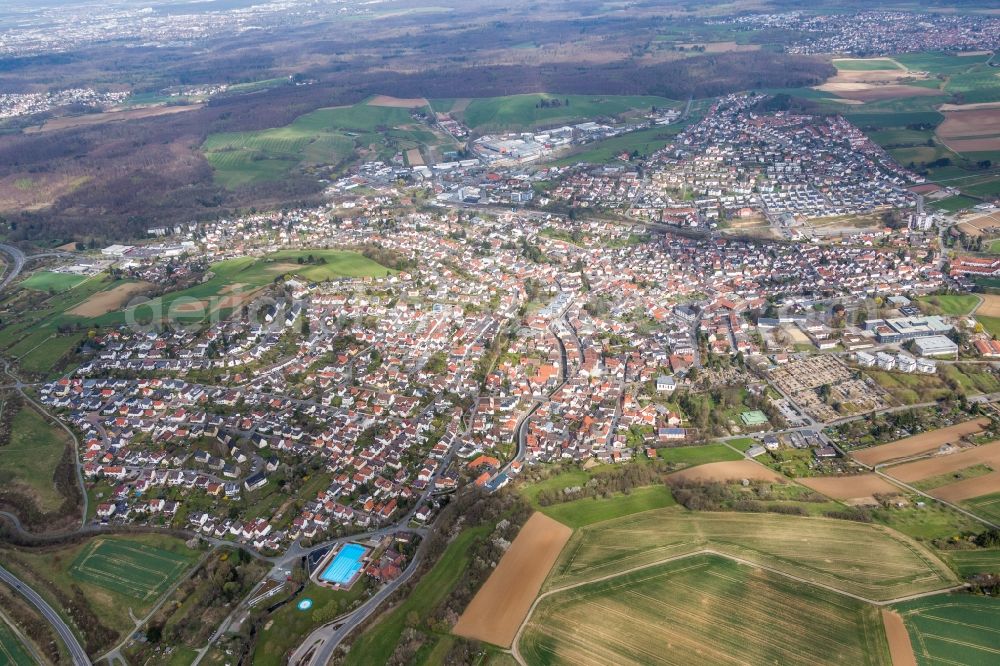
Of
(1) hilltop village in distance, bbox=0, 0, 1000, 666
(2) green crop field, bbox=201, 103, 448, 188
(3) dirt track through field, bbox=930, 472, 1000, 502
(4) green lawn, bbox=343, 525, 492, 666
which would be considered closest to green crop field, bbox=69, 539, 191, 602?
(1) hilltop village in distance, bbox=0, 0, 1000, 666

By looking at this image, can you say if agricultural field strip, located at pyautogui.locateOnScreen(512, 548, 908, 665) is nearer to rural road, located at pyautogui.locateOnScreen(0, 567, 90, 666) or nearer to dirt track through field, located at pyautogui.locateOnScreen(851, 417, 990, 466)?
dirt track through field, located at pyautogui.locateOnScreen(851, 417, 990, 466)

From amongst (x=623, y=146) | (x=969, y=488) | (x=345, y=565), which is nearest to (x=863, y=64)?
(x=623, y=146)

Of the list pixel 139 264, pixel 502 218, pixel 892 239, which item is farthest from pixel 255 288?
pixel 892 239

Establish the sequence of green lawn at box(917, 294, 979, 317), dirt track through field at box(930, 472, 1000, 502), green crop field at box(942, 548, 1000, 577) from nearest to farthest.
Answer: green crop field at box(942, 548, 1000, 577), dirt track through field at box(930, 472, 1000, 502), green lawn at box(917, 294, 979, 317)

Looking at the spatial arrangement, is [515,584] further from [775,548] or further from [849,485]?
[849,485]

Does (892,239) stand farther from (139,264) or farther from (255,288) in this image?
(139,264)

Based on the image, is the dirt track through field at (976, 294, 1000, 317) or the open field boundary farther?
the dirt track through field at (976, 294, 1000, 317)

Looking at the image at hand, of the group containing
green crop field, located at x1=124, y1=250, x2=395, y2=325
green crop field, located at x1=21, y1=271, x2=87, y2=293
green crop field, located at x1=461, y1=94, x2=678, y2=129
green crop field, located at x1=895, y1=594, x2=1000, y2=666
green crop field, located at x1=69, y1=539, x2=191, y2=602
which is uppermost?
green crop field, located at x1=461, y1=94, x2=678, y2=129
